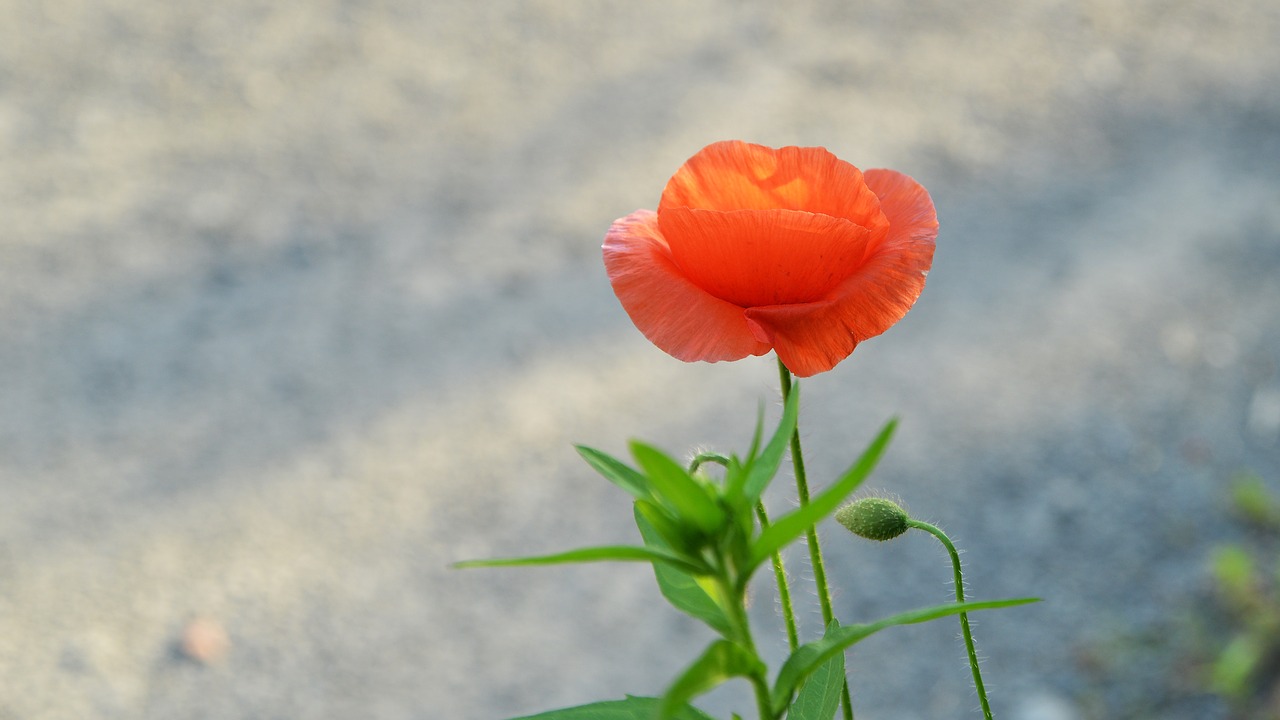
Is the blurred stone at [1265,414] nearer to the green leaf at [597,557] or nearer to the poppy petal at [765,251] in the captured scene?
the poppy petal at [765,251]

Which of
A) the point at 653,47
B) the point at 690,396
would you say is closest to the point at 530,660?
the point at 690,396

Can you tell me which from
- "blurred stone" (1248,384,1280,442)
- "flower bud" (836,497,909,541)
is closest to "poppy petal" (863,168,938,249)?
"flower bud" (836,497,909,541)

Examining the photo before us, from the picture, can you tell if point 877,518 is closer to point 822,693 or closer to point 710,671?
point 822,693

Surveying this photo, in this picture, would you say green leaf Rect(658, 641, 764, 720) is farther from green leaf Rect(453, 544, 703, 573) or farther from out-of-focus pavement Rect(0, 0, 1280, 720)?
out-of-focus pavement Rect(0, 0, 1280, 720)

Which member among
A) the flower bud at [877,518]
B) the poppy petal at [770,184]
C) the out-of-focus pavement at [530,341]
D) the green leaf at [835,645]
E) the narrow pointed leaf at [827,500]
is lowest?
the green leaf at [835,645]

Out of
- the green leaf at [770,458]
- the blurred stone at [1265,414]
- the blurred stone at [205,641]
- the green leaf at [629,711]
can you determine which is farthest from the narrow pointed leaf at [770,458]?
the blurred stone at [1265,414]

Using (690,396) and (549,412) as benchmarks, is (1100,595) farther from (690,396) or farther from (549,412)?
(549,412)
